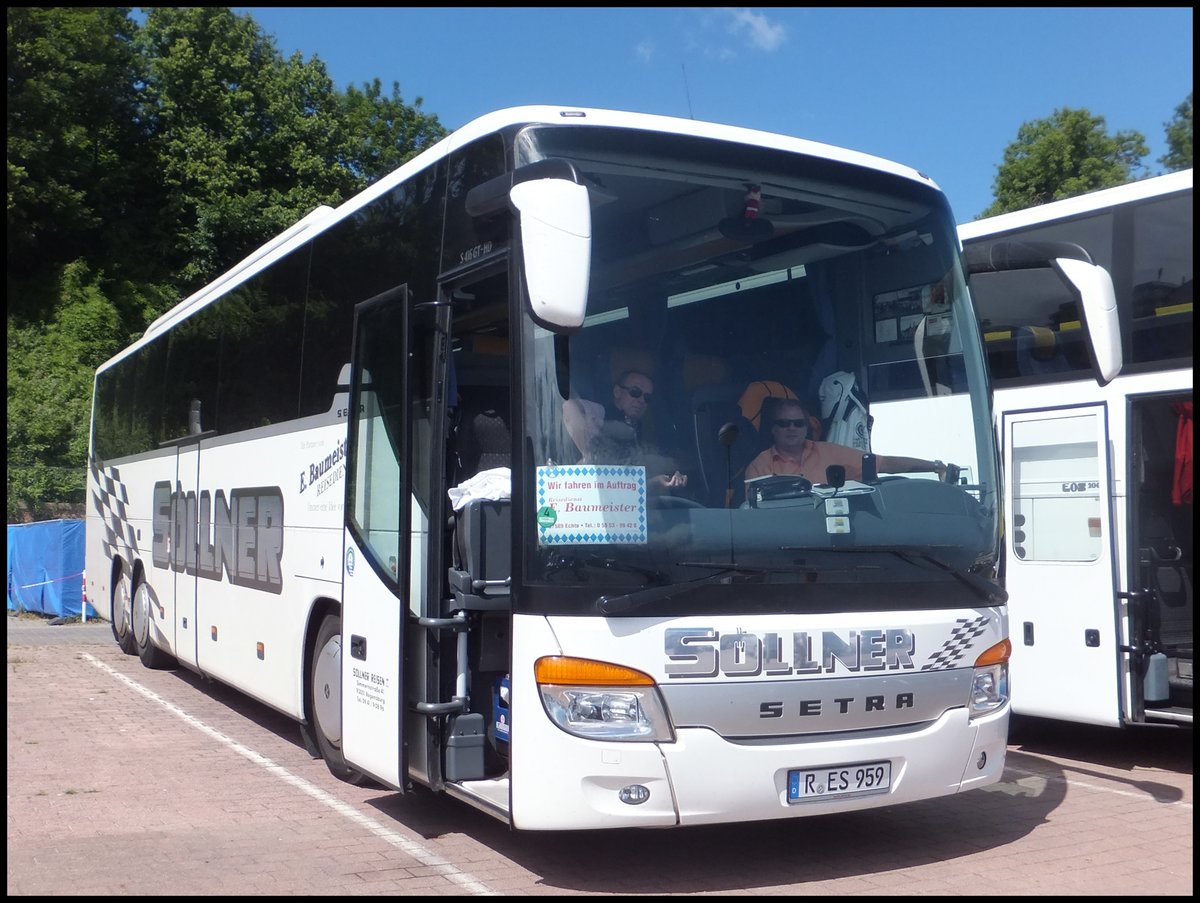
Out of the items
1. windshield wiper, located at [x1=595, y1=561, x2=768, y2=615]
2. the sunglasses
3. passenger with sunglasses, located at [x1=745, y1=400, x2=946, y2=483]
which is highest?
the sunglasses

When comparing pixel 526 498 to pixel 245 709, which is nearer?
pixel 526 498

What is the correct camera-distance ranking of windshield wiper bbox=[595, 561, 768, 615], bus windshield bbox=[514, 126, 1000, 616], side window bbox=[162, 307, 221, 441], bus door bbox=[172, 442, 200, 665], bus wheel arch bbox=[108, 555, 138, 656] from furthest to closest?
bus wheel arch bbox=[108, 555, 138, 656], bus door bbox=[172, 442, 200, 665], side window bbox=[162, 307, 221, 441], bus windshield bbox=[514, 126, 1000, 616], windshield wiper bbox=[595, 561, 768, 615]

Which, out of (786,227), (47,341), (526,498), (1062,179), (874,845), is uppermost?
(1062,179)

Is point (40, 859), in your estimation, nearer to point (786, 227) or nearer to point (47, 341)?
point (786, 227)

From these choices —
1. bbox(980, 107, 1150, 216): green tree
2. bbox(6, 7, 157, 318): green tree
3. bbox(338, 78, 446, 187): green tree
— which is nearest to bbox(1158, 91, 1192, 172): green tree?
bbox(980, 107, 1150, 216): green tree

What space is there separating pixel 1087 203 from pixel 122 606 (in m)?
11.3

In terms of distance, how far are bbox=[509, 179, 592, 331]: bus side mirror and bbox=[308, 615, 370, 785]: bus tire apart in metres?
3.33

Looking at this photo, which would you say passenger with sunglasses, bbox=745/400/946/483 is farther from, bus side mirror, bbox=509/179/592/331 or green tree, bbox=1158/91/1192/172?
green tree, bbox=1158/91/1192/172

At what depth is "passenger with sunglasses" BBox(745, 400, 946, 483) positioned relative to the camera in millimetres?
5859

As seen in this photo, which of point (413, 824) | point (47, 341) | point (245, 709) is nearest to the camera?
point (413, 824)

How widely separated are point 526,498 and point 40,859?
3144 mm

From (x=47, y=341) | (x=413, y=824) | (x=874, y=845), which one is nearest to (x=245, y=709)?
(x=413, y=824)

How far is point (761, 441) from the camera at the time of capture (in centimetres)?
582

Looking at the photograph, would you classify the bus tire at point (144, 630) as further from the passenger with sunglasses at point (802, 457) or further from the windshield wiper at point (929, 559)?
the windshield wiper at point (929, 559)
